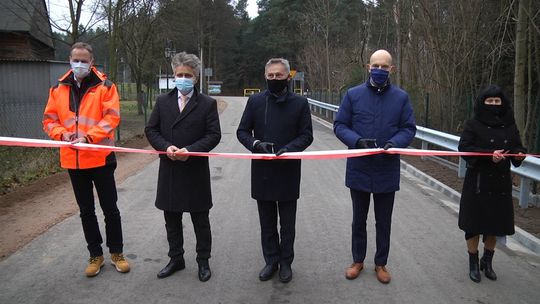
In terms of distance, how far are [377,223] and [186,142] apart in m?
1.90

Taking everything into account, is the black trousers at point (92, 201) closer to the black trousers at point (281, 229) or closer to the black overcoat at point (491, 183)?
the black trousers at point (281, 229)

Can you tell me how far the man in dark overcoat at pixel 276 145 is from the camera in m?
4.37

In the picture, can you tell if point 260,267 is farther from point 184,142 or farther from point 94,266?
point 94,266

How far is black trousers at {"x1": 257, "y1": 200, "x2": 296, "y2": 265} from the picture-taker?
449 centimetres

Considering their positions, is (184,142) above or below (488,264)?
above

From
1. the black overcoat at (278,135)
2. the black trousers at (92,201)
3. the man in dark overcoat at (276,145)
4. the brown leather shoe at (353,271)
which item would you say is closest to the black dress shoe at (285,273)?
the man in dark overcoat at (276,145)

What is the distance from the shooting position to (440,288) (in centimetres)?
427

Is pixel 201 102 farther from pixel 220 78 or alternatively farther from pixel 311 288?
pixel 220 78

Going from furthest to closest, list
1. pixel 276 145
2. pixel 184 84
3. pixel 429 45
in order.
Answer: pixel 429 45
pixel 276 145
pixel 184 84

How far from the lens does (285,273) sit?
442cm

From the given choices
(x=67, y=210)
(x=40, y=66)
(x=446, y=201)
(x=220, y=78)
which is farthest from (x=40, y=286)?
(x=220, y=78)

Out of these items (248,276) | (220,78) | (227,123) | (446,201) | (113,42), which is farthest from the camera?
(220,78)

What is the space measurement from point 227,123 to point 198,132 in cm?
1908

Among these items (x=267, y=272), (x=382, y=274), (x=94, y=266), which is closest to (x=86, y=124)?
(x=94, y=266)
